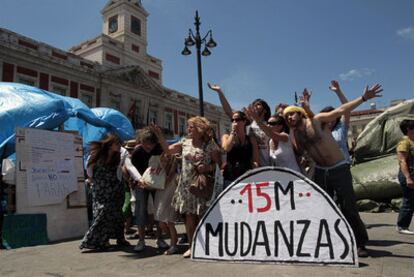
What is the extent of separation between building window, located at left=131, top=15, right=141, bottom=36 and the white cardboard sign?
39793 mm

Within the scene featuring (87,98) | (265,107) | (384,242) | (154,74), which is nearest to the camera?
(384,242)

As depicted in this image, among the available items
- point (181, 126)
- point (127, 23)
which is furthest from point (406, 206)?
point (127, 23)

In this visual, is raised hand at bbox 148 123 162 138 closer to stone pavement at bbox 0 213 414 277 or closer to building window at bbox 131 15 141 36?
stone pavement at bbox 0 213 414 277

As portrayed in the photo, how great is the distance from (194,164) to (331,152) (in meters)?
1.40

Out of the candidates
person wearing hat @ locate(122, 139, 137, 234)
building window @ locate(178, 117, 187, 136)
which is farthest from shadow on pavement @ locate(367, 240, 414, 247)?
building window @ locate(178, 117, 187, 136)

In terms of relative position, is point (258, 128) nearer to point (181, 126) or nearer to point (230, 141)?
point (230, 141)

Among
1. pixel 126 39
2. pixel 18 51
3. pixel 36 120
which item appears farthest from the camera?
pixel 126 39

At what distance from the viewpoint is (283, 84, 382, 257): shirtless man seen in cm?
332

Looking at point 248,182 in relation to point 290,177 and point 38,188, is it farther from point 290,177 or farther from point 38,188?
point 38,188

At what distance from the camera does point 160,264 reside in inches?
134

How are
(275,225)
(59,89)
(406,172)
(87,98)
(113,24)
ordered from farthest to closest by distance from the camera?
1. (113,24)
2. (87,98)
3. (59,89)
4. (406,172)
5. (275,225)

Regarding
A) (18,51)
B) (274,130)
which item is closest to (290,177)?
(274,130)

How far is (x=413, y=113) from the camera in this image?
29.4ft

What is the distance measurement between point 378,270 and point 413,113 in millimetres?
7531
